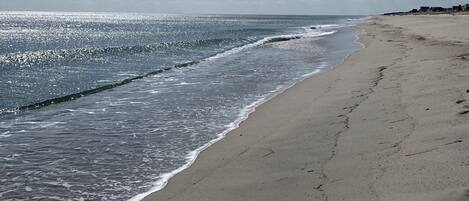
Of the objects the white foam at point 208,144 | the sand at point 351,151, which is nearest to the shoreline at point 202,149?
the white foam at point 208,144

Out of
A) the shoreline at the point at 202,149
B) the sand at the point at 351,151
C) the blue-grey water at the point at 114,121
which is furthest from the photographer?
the blue-grey water at the point at 114,121

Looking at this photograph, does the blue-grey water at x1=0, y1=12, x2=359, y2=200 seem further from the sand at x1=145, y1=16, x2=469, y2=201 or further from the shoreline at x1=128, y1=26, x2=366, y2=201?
the sand at x1=145, y1=16, x2=469, y2=201

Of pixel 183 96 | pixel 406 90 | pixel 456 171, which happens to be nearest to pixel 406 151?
pixel 456 171

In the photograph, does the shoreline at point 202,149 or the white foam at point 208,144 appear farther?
the white foam at point 208,144

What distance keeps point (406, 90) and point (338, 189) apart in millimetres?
7231

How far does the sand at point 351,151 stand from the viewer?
5879 millimetres

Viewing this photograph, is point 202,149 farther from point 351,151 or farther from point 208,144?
point 351,151

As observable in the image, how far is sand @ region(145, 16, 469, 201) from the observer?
19.3 ft

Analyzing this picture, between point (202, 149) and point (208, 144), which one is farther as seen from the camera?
point (208, 144)

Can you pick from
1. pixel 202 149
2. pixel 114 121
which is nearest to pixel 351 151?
pixel 202 149

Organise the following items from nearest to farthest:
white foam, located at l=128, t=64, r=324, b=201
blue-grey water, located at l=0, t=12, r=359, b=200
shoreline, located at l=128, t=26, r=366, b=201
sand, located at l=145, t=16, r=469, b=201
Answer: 1. sand, located at l=145, t=16, r=469, b=201
2. shoreline, located at l=128, t=26, r=366, b=201
3. white foam, located at l=128, t=64, r=324, b=201
4. blue-grey water, located at l=0, t=12, r=359, b=200

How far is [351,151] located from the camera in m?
7.84

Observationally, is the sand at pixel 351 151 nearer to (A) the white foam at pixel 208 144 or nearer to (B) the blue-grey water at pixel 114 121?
(A) the white foam at pixel 208 144

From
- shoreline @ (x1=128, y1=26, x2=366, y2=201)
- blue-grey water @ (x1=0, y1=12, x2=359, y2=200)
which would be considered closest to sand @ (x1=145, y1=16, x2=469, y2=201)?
shoreline @ (x1=128, y1=26, x2=366, y2=201)
